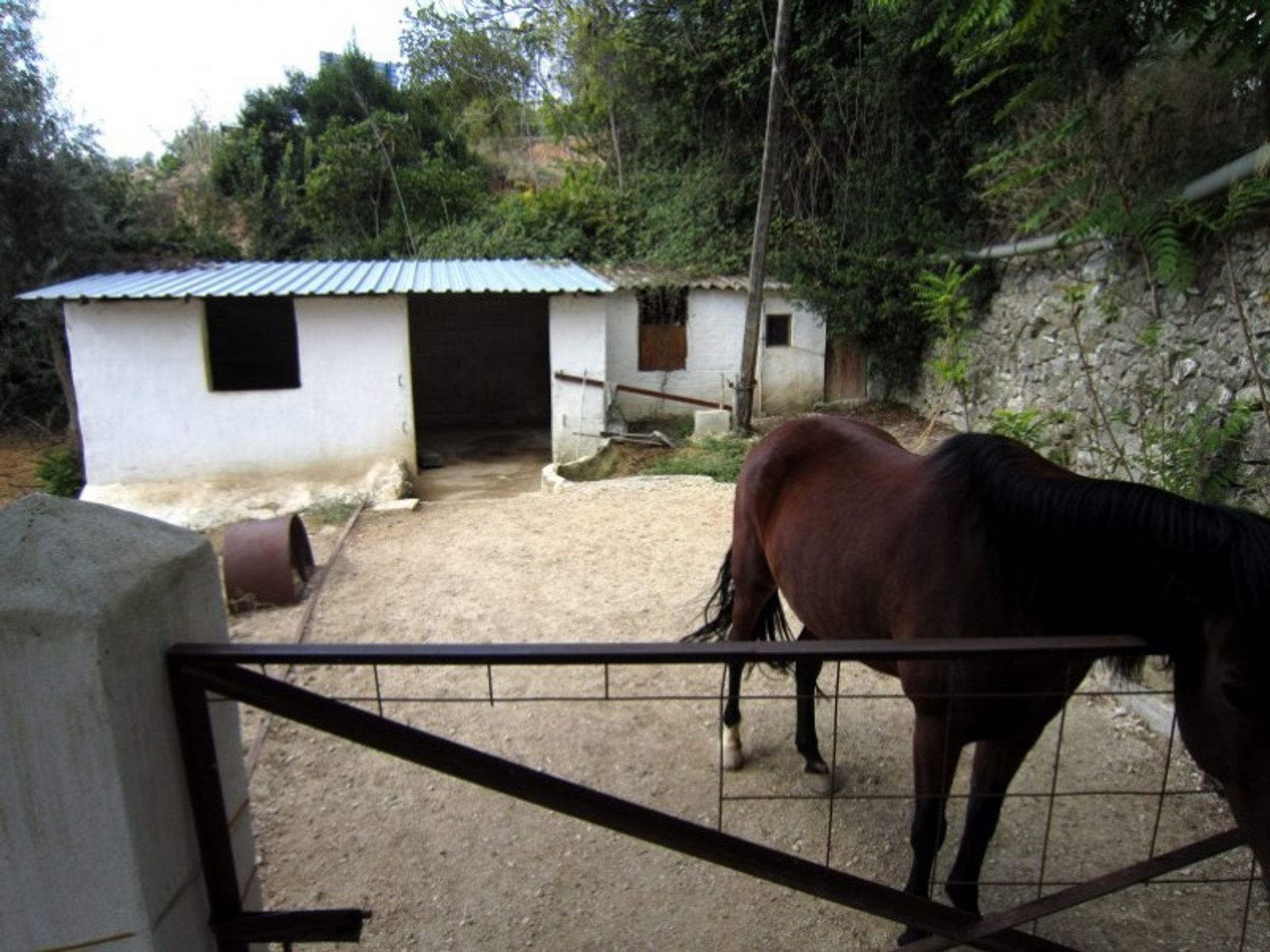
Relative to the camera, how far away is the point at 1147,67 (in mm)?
6203

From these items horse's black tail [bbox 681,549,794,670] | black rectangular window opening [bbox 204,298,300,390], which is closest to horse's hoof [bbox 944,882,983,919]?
horse's black tail [bbox 681,549,794,670]

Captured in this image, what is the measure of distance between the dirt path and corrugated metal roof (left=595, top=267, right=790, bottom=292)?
29.8ft

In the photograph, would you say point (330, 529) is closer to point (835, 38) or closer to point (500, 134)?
point (835, 38)

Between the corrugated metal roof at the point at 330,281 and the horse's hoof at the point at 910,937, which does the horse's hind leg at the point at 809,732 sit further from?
the corrugated metal roof at the point at 330,281

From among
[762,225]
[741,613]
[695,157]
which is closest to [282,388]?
[762,225]

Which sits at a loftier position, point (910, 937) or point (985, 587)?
point (985, 587)

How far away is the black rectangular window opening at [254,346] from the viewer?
45.7 ft

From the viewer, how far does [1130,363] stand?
6.60m

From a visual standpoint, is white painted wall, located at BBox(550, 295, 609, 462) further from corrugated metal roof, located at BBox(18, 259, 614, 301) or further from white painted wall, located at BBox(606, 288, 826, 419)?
white painted wall, located at BBox(606, 288, 826, 419)

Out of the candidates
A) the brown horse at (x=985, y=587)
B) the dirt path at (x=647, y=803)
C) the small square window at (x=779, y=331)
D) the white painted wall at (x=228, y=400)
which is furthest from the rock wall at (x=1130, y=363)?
the white painted wall at (x=228, y=400)

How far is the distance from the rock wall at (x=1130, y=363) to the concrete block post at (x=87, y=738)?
4.58 m

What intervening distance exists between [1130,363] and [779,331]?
24.0 ft

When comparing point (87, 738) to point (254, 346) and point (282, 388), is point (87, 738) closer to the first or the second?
point (282, 388)

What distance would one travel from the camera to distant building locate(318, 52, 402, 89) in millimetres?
19797
